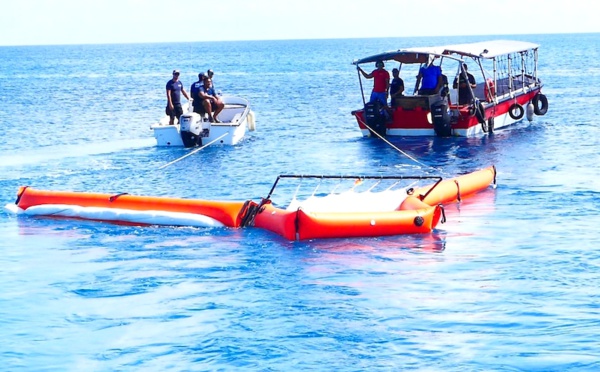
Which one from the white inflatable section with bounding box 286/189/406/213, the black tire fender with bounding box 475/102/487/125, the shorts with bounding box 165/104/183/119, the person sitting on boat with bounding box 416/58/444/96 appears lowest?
the white inflatable section with bounding box 286/189/406/213

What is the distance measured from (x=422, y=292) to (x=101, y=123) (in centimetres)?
2772

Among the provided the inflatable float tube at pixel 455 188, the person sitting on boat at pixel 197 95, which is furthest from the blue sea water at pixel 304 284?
the person sitting on boat at pixel 197 95

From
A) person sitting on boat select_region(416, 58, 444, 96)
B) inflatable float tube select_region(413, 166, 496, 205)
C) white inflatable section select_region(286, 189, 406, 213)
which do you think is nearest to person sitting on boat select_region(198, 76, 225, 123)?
person sitting on boat select_region(416, 58, 444, 96)

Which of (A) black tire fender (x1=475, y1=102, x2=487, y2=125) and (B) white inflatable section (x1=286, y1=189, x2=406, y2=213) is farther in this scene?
(A) black tire fender (x1=475, y1=102, x2=487, y2=125)

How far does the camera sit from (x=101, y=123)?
38.2 meters

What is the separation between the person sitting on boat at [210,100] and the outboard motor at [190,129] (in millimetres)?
701

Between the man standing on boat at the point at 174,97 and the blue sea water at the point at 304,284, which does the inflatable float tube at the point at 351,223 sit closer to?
the blue sea water at the point at 304,284

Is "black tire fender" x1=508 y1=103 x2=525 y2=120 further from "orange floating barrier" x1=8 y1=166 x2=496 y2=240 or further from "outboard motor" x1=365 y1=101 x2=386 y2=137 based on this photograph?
"orange floating barrier" x1=8 y1=166 x2=496 y2=240

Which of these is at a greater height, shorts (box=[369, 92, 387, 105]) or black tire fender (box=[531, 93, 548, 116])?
shorts (box=[369, 92, 387, 105])

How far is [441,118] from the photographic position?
2670 cm

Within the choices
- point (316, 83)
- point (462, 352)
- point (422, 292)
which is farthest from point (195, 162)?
point (316, 83)

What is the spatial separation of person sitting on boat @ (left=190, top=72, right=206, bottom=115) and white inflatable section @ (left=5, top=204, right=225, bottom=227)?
947cm

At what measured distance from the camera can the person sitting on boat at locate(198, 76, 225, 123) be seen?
2662cm

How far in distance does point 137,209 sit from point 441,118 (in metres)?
12.4
